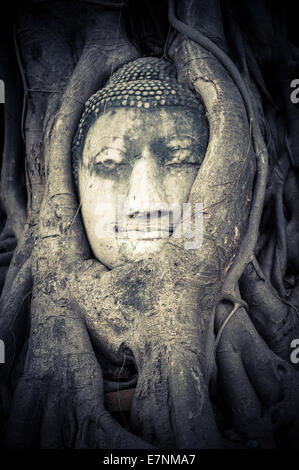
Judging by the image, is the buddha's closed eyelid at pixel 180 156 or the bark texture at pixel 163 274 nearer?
the bark texture at pixel 163 274

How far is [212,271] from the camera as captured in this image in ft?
5.19

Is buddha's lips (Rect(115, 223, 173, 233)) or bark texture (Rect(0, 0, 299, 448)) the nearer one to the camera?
bark texture (Rect(0, 0, 299, 448))

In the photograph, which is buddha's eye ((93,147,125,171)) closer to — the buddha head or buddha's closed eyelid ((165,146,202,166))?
the buddha head

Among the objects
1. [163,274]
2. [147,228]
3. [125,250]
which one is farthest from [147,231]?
[163,274]

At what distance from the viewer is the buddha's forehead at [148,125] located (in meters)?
1.78

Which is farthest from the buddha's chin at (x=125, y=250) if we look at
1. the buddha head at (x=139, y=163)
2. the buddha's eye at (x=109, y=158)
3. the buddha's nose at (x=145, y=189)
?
the buddha's eye at (x=109, y=158)

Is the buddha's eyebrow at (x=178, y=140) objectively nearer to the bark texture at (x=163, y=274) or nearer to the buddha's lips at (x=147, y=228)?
the bark texture at (x=163, y=274)

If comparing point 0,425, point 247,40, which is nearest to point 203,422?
point 0,425

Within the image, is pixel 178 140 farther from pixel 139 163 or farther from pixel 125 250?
pixel 125 250

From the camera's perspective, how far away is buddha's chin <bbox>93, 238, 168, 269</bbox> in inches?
66.5

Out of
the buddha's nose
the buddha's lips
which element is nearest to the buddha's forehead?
the buddha's nose

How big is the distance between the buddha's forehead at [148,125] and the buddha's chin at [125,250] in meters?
0.40

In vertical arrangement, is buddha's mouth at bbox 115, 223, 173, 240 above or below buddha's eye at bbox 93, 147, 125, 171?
below
